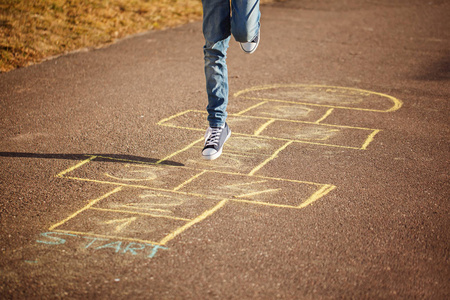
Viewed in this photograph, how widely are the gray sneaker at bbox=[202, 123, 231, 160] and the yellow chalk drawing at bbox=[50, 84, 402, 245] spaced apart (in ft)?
0.26

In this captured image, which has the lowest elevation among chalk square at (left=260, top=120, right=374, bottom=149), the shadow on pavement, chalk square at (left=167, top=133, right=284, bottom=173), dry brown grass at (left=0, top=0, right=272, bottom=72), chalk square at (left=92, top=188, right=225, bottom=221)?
chalk square at (left=260, top=120, right=374, bottom=149)

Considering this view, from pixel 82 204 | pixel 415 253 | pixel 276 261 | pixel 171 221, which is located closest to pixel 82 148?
pixel 82 204

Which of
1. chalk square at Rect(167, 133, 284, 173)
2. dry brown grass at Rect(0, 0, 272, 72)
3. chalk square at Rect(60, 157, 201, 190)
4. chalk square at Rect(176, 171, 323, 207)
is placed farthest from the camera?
dry brown grass at Rect(0, 0, 272, 72)

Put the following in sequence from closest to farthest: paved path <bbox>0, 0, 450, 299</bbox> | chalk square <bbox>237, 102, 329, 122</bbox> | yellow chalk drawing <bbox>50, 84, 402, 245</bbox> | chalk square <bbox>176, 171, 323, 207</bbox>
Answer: paved path <bbox>0, 0, 450, 299</bbox>, yellow chalk drawing <bbox>50, 84, 402, 245</bbox>, chalk square <bbox>176, 171, 323, 207</bbox>, chalk square <bbox>237, 102, 329, 122</bbox>

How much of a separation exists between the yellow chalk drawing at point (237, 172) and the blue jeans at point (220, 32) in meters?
0.44

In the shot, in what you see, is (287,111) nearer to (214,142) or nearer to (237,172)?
(214,142)

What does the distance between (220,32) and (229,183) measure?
1.08 meters

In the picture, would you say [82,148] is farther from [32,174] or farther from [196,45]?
[196,45]

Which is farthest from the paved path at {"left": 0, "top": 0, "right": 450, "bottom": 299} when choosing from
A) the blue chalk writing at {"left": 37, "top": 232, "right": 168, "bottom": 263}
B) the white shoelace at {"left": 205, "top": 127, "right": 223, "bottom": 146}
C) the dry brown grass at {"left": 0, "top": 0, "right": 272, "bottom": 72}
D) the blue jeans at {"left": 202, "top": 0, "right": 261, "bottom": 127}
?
the dry brown grass at {"left": 0, "top": 0, "right": 272, "bottom": 72}

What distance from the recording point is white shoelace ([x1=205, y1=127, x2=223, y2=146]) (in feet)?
13.5

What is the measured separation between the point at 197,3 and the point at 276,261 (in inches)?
401

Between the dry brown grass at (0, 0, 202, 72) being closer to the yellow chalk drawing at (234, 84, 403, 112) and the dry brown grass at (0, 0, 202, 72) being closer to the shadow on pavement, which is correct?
the shadow on pavement

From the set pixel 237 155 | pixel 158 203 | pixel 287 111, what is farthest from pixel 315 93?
pixel 158 203

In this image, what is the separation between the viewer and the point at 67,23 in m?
8.80
